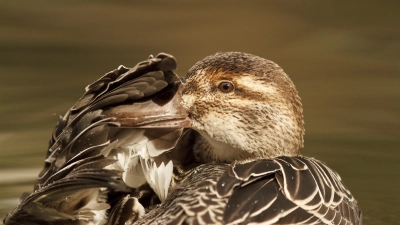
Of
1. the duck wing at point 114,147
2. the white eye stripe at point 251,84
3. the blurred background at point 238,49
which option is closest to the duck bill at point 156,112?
the duck wing at point 114,147

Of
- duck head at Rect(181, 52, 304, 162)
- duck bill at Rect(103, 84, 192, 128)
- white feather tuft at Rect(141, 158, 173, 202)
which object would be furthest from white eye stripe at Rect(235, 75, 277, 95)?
white feather tuft at Rect(141, 158, 173, 202)

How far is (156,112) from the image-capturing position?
20.0ft

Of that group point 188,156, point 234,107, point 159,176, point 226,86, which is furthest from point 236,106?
point 159,176

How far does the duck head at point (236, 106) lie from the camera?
6273mm

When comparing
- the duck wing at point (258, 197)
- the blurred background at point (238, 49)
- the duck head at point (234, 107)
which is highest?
the duck head at point (234, 107)

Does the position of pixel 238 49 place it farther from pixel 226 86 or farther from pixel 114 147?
pixel 114 147

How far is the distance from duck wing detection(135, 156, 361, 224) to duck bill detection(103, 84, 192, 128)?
0.46 m

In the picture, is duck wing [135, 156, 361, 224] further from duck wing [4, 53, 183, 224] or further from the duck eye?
the duck eye

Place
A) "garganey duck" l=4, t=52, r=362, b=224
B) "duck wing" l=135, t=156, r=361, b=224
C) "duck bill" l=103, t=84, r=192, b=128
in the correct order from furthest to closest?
"duck bill" l=103, t=84, r=192, b=128 < "garganey duck" l=4, t=52, r=362, b=224 < "duck wing" l=135, t=156, r=361, b=224

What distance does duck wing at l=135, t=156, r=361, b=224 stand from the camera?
5160mm

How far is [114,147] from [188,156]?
85 cm

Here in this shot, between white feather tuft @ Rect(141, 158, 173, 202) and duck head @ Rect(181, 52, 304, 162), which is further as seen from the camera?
duck head @ Rect(181, 52, 304, 162)

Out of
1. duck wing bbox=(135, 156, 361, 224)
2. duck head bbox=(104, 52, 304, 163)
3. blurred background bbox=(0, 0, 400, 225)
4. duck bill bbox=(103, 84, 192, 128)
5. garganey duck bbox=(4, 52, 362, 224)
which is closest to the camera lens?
duck wing bbox=(135, 156, 361, 224)

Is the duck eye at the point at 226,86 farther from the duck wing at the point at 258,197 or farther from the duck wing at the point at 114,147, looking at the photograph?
the duck wing at the point at 258,197
